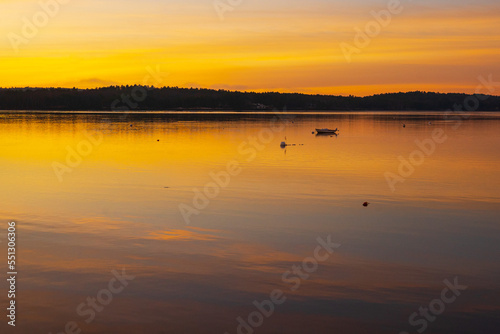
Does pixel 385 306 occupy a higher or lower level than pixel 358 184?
lower

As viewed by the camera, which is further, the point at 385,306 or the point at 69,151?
the point at 69,151

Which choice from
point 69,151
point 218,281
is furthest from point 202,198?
point 69,151

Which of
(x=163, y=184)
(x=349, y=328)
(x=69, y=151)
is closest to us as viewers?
(x=349, y=328)

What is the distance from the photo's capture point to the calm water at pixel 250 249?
8109 millimetres

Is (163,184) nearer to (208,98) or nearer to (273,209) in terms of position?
(273,209)

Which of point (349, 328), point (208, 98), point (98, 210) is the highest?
point (208, 98)

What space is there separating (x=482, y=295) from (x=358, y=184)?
1206 cm

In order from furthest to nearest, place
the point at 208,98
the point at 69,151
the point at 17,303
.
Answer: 1. the point at 208,98
2. the point at 69,151
3. the point at 17,303

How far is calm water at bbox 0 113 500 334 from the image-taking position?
8.11 metres

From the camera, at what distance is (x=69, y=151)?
35.3m

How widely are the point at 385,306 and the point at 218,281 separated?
2.64 m

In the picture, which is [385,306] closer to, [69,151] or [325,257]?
[325,257]

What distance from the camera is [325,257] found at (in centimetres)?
1103

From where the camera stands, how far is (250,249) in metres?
11.5
